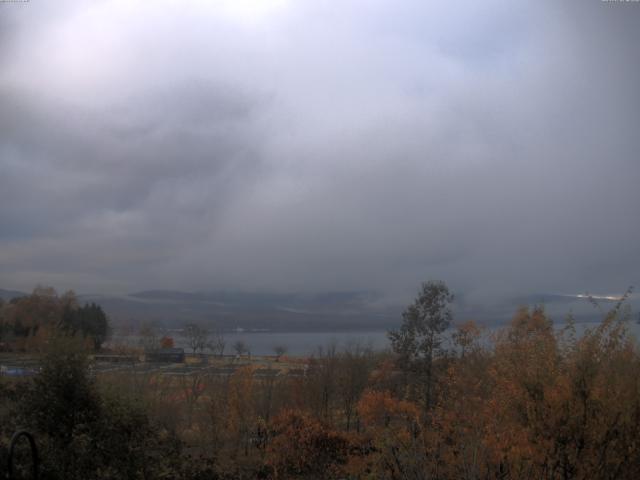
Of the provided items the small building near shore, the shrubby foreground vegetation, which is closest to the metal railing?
the shrubby foreground vegetation

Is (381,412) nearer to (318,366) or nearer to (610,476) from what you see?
(318,366)

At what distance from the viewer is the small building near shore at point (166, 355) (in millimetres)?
50000

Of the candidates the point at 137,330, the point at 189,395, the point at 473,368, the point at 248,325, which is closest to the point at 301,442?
the point at 473,368

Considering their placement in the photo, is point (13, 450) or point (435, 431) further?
point (435, 431)

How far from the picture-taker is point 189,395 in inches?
1095

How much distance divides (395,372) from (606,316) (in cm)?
1914

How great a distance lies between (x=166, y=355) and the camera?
171 ft

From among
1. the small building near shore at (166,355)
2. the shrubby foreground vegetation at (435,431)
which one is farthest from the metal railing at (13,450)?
the small building near shore at (166,355)

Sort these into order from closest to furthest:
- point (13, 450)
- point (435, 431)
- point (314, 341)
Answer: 1. point (13, 450)
2. point (435, 431)
3. point (314, 341)

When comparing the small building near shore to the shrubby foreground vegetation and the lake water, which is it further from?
the shrubby foreground vegetation

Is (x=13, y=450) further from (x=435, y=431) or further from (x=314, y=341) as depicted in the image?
(x=314, y=341)

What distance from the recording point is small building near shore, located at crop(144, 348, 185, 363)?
5000cm

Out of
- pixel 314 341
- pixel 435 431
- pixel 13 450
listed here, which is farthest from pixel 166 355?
pixel 13 450

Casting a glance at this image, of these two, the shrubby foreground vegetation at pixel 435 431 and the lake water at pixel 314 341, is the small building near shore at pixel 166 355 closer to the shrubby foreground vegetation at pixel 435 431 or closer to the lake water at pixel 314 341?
the lake water at pixel 314 341
